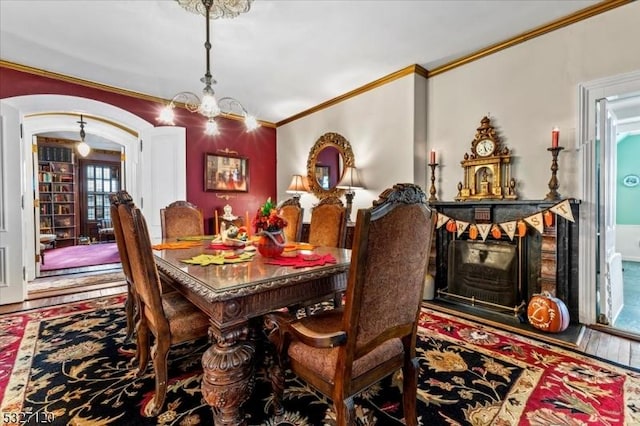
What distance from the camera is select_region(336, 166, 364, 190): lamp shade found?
378 cm

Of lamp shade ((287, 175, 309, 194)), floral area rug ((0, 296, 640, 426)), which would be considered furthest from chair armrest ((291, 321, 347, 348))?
lamp shade ((287, 175, 309, 194))

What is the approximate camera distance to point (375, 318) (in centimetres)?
108

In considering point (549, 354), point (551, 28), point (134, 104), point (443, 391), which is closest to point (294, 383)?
point (443, 391)

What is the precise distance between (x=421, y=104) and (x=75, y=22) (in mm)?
3436

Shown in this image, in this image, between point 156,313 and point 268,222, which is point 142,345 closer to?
point 156,313

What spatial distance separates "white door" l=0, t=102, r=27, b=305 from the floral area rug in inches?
49.6

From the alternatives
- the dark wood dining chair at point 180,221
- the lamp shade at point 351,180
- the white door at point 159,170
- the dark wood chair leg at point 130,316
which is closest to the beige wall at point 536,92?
the lamp shade at point 351,180

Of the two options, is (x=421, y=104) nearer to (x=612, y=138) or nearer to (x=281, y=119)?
(x=612, y=138)

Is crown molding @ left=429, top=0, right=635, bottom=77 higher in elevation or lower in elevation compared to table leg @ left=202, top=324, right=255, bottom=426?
higher

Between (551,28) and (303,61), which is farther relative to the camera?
(303,61)

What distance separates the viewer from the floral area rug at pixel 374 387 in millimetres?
1421

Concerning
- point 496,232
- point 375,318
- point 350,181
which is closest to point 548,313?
point 496,232

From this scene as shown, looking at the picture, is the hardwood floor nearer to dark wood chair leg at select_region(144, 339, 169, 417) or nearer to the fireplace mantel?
the fireplace mantel

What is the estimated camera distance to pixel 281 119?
209 inches
